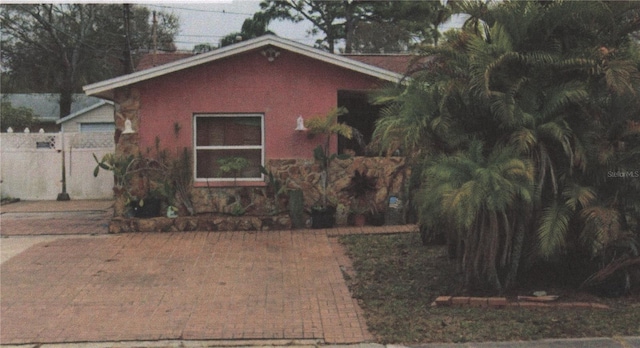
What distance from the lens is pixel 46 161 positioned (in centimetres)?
1598

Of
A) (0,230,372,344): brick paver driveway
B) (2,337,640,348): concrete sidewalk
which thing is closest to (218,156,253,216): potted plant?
(0,230,372,344): brick paver driveway

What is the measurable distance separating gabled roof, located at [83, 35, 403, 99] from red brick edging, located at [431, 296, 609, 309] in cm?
552

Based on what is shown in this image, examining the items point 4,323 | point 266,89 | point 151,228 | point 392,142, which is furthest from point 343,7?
point 4,323

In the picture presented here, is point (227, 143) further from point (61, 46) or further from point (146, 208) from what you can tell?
point (61, 46)

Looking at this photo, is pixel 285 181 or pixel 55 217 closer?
pixel 285 181

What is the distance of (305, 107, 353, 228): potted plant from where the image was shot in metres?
11.2

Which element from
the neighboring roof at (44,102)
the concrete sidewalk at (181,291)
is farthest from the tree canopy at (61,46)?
the concrete sidewalk at (181,291)

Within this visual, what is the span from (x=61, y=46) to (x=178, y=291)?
82.8ft

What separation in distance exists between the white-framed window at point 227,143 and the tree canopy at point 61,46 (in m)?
17.8

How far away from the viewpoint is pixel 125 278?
784 cm

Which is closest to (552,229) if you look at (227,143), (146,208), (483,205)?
(483,205)

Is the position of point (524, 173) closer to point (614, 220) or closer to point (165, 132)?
point (614, 220)

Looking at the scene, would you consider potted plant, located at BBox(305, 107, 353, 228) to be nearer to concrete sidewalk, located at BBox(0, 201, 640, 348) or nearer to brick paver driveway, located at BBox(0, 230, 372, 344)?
concrete sidewalk, located at BBox(0, 201, 640, 348)

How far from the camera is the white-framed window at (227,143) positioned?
38.5 ft
